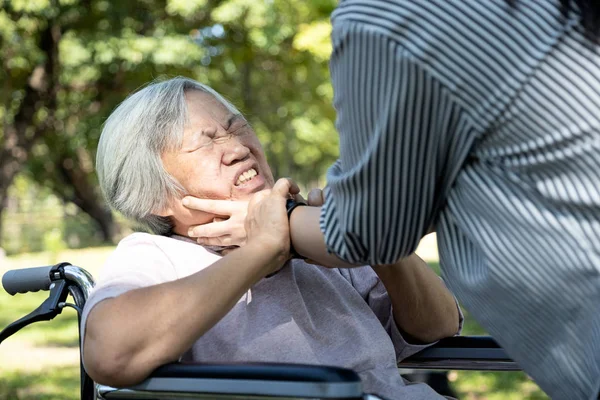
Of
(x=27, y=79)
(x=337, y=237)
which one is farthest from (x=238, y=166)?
(x=27, y=79)

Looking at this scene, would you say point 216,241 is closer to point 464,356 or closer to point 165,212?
point 165,212

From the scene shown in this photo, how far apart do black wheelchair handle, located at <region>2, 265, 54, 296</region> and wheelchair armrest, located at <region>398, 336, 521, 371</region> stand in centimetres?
96

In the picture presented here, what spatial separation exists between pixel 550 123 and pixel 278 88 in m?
23.2

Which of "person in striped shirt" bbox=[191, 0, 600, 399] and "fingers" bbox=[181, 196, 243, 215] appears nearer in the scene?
Answer: "person in striped shirt" bbox=[191, 0, 600, 399]

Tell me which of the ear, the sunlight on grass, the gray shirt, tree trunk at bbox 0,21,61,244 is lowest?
tree trunk at bbox 0,21,61,244

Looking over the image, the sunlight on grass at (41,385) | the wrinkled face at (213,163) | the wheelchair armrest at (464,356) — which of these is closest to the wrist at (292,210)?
the wrinkled face at (213,163)

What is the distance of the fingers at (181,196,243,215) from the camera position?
217 centimetres

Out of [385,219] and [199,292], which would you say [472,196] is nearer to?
[385,219]

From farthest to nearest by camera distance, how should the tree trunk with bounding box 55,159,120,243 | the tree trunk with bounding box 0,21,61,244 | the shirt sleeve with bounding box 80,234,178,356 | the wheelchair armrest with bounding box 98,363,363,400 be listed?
the tree trunk with bounding box 55,159,120,243 < the tree trunk with bounding box 0,21,61,244 < the shirt sleeve with bounding box 80,234,178,356 < the wheelchair armrest with bounding box 98,363,363,400

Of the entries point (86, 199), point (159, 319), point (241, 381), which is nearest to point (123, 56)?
point (86, 199)

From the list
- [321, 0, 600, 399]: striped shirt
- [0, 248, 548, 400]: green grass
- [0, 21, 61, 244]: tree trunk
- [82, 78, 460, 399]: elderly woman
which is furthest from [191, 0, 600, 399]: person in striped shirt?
[0, 21, 61, 244]: tree trunk

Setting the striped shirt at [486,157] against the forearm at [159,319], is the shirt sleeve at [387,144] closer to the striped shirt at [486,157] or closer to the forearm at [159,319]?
the striped shirt at [486,157]

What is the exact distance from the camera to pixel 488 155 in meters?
1.34

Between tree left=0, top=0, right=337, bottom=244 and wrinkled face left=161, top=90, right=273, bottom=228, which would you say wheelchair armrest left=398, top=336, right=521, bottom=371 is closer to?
wrinkled face left=161, top=90, right=273, bottom=228
